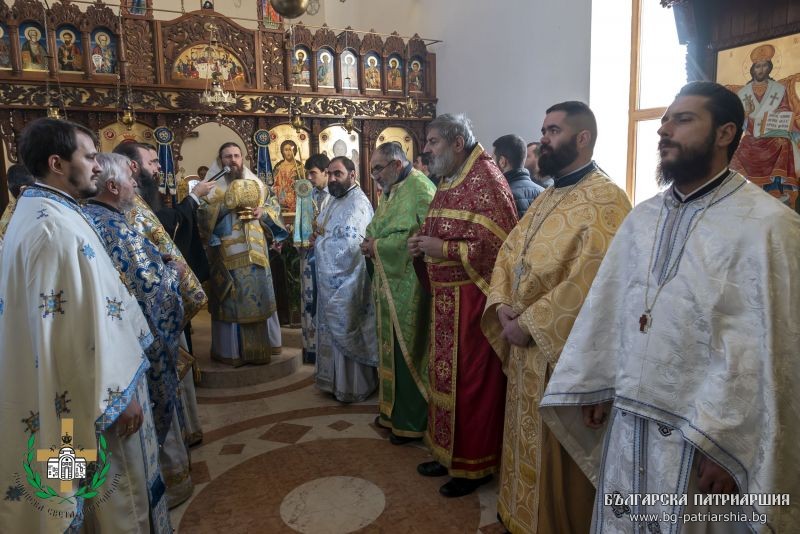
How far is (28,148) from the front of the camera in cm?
198

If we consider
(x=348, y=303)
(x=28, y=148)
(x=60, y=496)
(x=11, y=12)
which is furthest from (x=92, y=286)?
(x=11, y=12)

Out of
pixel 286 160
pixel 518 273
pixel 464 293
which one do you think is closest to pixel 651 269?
pixel 518 273

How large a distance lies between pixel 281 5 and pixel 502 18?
488 centimetres

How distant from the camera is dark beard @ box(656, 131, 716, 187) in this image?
66.2 inches

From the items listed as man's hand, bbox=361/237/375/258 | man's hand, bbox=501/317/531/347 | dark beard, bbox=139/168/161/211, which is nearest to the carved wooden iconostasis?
dark beard, bbox=139/168/161/211

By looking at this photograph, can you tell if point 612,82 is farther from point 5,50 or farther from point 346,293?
point 5,50

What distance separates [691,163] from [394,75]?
8.00 m

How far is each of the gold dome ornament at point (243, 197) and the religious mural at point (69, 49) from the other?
3.90 metres

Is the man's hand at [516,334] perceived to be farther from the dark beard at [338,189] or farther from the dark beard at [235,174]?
the dark beard at [235,174]

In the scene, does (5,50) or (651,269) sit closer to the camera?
(651,269)

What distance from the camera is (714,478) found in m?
1.55

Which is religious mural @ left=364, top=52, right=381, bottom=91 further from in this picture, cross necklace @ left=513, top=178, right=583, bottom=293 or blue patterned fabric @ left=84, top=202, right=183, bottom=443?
cross necklace @ left=513, top=178, right=583, bottom=293

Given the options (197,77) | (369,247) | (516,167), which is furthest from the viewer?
(197,77)

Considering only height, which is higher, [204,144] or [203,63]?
[203,63]
